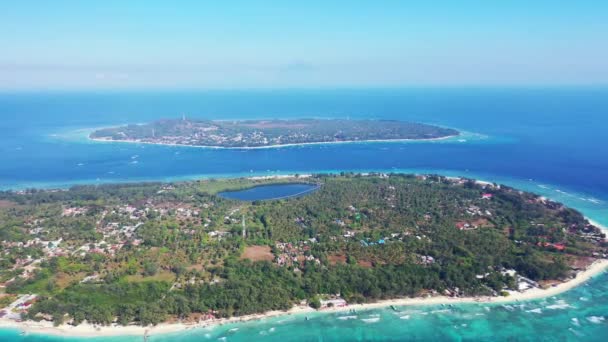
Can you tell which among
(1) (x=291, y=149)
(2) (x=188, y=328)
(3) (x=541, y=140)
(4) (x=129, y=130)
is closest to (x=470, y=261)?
(2) (x=188, y=328)

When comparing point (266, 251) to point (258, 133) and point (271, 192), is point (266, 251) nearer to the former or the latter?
point (271, 192)

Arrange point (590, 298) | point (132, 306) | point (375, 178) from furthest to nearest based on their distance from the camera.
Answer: point (375, 178)
point (590, 298)
point (132, 306)

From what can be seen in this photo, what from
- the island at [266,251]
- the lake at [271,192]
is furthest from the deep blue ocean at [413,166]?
the lake at [271,192]

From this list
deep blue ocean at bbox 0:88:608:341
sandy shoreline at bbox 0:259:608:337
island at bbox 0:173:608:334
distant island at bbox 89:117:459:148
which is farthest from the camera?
distant island at bbox 89:117:459:148

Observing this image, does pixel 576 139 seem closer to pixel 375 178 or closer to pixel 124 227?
pixel 375 178

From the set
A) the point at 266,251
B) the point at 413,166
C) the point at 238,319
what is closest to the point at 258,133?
the point at 413,166

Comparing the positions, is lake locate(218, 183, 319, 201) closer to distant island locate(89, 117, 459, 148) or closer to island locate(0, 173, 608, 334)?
island locate(0, 173, 608, 334)

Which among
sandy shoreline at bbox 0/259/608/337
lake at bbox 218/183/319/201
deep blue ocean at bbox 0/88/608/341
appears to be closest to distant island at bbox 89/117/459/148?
deep blue ocean at bbox 0/88/608/341
